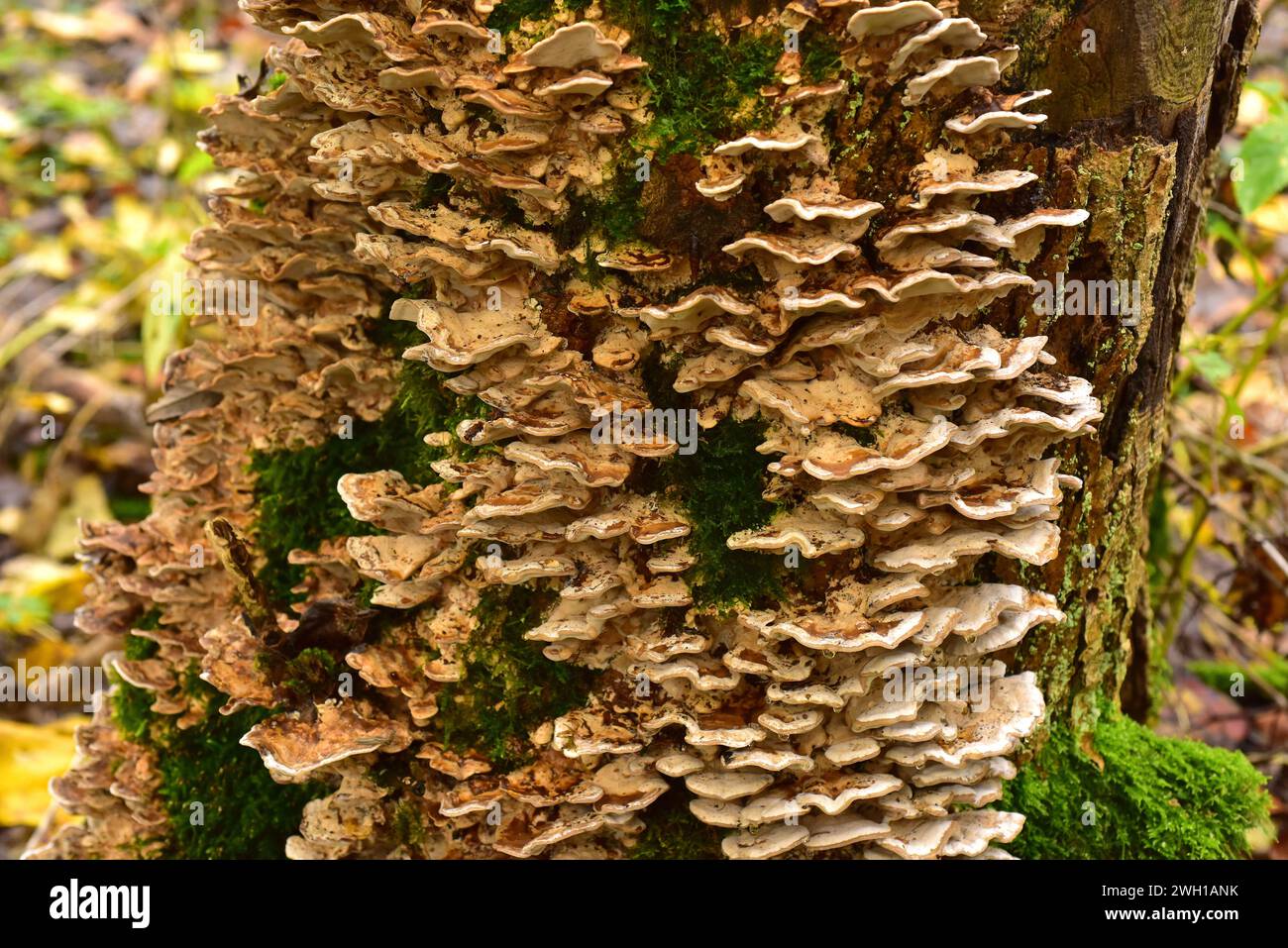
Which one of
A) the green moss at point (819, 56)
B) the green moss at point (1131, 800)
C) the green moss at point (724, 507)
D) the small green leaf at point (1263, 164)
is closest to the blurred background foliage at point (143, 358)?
the small green leaf at point (1263, 164)

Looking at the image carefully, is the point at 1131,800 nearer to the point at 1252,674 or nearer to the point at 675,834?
the point at 675,834

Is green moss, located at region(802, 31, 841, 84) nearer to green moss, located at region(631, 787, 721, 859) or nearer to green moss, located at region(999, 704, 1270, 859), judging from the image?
green moss, located at region(631, 787, 721, 859)

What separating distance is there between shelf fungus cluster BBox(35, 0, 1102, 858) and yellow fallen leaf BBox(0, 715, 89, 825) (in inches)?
126

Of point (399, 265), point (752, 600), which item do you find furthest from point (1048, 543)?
point (399, 265)

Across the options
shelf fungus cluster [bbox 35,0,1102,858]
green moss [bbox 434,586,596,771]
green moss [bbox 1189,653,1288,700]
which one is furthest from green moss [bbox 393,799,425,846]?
green moss [bbox 1189,653,1288,700]

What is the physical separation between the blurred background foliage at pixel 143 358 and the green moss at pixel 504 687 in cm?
282

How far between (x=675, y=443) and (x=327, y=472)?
1.54 metres

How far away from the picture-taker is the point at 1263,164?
A: 4.30 meters

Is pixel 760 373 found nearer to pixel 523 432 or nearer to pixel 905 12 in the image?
pixel 523 432

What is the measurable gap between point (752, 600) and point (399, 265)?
1571 mm

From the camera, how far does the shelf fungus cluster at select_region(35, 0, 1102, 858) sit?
116 inches

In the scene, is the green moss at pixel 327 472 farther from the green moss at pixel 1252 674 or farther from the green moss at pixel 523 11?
the green moss at pixel 1252 674

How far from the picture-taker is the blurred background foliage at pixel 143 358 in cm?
572

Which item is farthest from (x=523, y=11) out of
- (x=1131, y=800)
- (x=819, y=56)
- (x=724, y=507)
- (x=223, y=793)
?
(x=1131, y=800)
